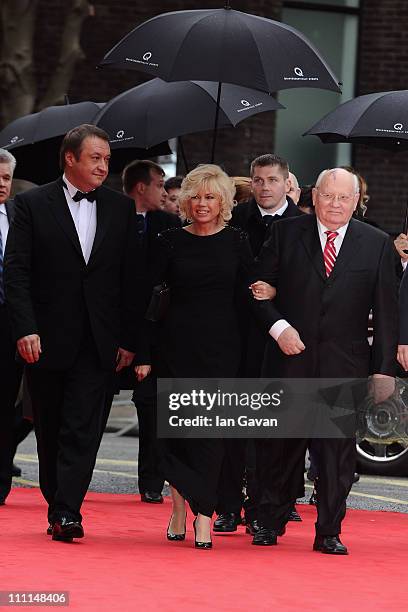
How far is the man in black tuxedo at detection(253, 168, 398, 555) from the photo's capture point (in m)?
8.51

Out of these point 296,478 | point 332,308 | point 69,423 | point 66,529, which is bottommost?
point 66,529

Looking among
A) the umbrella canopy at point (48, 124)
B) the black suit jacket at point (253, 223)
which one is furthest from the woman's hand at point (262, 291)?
the umbrella canopy at point (48, 124)

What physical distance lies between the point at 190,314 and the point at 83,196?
32.0 inches

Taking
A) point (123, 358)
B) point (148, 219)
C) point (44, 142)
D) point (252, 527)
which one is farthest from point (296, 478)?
point (44, 142)

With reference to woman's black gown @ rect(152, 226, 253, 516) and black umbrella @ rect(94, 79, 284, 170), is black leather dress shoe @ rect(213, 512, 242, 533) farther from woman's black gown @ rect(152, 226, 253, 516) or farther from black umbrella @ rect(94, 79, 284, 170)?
black umbrella @ rect(94, 79, 284, 170)

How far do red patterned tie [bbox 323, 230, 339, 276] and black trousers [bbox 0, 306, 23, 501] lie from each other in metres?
2.42

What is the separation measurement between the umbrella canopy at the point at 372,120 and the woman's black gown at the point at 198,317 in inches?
77.2

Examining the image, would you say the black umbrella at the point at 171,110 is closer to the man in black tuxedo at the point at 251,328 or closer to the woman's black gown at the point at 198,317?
the man in black tuxedo at the point at 251,328

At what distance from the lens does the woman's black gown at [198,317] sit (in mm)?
8680

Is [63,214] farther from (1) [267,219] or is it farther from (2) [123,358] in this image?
(1) [267,219]

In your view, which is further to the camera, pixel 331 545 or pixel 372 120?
pixel 372 120

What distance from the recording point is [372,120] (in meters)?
10.6

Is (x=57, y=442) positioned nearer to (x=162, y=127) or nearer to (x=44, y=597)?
(x=44, y=597)

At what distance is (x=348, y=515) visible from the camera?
10664mm
